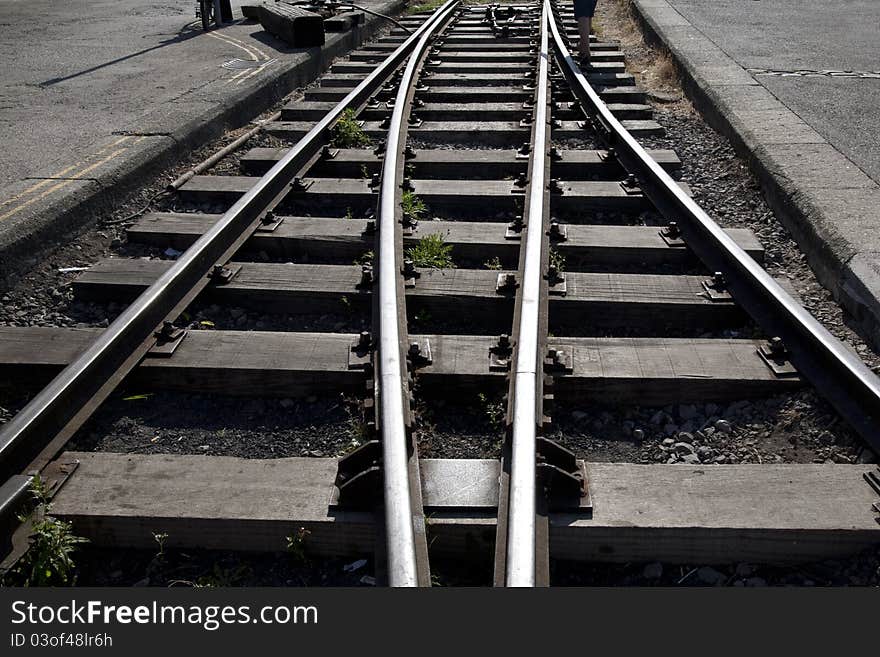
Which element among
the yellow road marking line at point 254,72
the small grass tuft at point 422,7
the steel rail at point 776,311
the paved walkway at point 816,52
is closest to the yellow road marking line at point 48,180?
the yellow road marking line at point 254,72

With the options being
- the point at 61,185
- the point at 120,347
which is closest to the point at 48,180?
the point at 61,185

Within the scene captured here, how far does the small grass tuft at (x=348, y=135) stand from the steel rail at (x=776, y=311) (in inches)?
81.9

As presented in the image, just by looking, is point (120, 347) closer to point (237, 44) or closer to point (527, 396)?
point (527, 396)

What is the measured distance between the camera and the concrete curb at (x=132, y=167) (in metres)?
4.80

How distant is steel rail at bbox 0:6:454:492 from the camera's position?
A: 118 inches

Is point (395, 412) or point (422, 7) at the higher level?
point (422, 7)

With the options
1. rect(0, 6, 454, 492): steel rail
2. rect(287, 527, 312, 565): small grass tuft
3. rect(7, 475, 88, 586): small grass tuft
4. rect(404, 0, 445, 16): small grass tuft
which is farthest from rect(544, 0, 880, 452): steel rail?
rect(404, 0, 445, 16): small grass tuft

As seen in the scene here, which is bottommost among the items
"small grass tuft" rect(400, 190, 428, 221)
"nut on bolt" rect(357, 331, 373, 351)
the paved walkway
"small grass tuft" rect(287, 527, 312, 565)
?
"small grass tuft" rect(287, 527, 312, 565)

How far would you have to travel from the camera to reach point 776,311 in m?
3.81

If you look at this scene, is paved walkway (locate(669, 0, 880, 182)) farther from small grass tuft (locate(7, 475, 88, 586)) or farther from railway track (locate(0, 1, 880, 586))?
small grass tuft (locate(7, 475, 88, 586))

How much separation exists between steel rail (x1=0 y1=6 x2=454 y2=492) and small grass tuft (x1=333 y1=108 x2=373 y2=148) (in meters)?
1.13

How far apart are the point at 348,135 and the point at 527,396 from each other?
4241mm

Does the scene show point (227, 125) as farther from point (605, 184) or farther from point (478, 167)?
point (605, 184)
